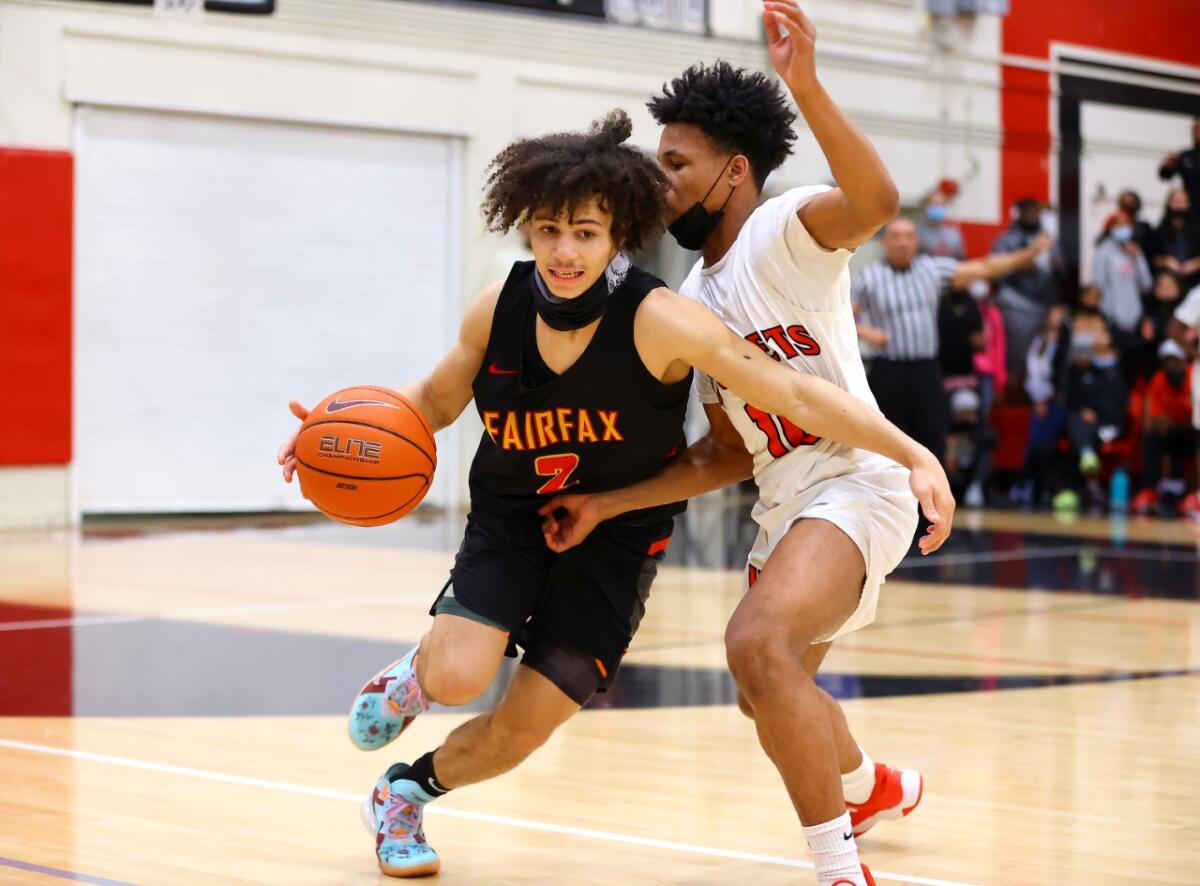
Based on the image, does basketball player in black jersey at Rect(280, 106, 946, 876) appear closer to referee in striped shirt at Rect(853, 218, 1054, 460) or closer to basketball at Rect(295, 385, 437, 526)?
basketball at Rect(295, 385, 437, 526)

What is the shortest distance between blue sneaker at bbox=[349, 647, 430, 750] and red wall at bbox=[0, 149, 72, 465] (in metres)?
8.96

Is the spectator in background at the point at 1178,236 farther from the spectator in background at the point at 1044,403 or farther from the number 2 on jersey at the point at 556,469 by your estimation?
the number 2 on jersey at the point at 556,469

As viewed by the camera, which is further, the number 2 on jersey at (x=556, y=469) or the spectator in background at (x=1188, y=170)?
the spectator in background at (x=1188, y=170)

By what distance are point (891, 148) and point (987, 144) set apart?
129 centimetres

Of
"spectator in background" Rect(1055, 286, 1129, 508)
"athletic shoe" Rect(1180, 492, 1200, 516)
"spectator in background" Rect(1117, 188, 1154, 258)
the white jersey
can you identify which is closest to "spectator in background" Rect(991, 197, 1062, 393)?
"spectator in background" Rect(1055, 286, 1129, 508)

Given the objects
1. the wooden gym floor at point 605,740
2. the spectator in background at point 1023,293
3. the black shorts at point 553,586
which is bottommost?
the wooden gym floor at point 605,740

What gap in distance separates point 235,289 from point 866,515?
412 inches

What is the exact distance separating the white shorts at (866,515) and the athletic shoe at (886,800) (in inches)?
20.2

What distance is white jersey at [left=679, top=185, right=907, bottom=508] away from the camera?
3.73 meters

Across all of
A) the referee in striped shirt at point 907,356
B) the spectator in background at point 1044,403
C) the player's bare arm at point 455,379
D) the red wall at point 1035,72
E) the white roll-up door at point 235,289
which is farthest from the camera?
the red wall at point 1035,72

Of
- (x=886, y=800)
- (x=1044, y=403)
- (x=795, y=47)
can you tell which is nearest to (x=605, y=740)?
(x=886, y=800)

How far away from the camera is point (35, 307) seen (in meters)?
A: 12.3

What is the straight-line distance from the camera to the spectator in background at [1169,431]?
50.4 ft

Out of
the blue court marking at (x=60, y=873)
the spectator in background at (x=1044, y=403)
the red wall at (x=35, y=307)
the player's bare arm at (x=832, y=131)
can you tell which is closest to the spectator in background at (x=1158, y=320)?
the spectator in background at (x=1044, y=403)
